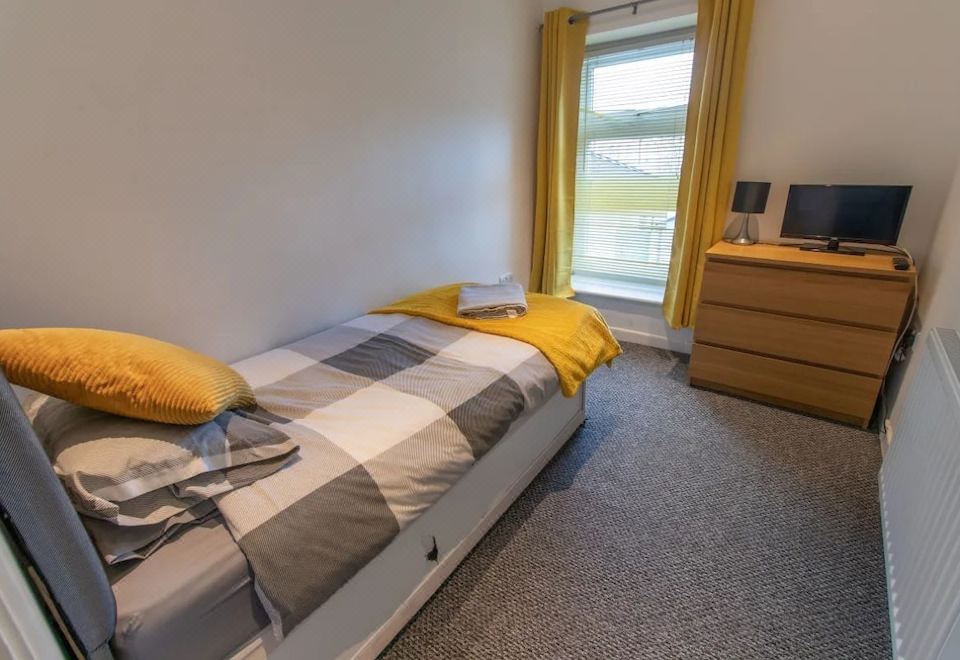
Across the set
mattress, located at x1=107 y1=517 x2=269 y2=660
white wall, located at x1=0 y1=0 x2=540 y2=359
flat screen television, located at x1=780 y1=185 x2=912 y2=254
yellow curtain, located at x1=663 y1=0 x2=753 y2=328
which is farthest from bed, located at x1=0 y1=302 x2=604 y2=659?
flat screen television, located at x1=780 y1=185 x2=912 y2=254

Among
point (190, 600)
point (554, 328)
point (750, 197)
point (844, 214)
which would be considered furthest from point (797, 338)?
point (190, 600)

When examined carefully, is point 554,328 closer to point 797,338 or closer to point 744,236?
point 797,338

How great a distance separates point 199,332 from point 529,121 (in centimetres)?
246

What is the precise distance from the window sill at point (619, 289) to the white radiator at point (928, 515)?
1747mm

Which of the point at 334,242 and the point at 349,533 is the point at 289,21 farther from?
the point at 349,533

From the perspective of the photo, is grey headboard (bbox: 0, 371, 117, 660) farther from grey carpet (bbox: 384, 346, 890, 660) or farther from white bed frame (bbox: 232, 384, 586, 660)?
grey carpet (bbox: 384, 346, 890, 660)

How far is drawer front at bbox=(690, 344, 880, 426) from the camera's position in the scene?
219 centimetres

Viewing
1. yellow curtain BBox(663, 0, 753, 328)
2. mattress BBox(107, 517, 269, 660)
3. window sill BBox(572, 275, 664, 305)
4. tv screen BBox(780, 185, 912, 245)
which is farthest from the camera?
window sill BBox(572, 275, 664, 305)

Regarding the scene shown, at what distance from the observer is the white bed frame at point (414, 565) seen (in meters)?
1.07

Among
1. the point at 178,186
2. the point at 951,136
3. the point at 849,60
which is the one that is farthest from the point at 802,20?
the point at 178,186

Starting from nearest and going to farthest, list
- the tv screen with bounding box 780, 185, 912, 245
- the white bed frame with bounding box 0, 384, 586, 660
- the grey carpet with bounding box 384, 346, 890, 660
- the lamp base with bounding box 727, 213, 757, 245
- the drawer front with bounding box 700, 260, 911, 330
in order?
1. the white bed frame with bounding box 0, 384, 586, 660
2. the grey carpet with bounding box 384, 346, 890, 660
3. the drawer front with bounding box 700, 260, 911, 330
4. the tv screen with bounding box 780, 185, 912, 245
5. the lamp base with bounding box 727, 213, 757, 245

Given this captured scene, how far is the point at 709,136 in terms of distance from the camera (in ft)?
8.36

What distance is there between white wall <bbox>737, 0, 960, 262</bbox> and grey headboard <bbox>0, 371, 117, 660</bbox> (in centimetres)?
311

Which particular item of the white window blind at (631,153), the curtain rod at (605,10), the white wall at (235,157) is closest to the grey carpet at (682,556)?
the white wall at (235,157)
